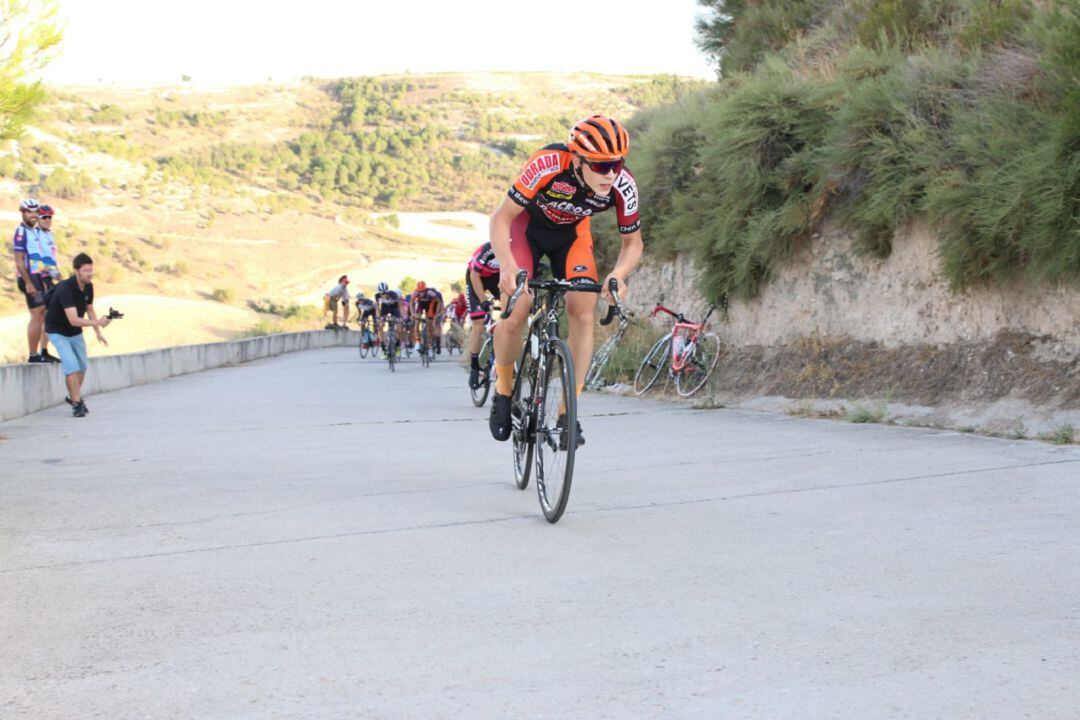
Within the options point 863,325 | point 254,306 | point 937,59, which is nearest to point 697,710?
point 863,325

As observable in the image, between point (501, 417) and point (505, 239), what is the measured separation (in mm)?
1105

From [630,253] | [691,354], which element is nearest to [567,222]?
[630,253]

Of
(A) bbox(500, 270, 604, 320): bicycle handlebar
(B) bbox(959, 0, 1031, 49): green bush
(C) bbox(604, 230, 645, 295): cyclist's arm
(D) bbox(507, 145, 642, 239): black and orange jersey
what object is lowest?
(A) bbox(500, 270, 604, 320): bicycle handlebar

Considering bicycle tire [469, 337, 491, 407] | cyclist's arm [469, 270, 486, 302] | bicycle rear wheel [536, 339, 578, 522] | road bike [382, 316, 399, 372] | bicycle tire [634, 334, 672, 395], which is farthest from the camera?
road bike [382, 316, 399, 372]

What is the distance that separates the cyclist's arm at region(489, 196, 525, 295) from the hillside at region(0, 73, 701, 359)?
894 inches

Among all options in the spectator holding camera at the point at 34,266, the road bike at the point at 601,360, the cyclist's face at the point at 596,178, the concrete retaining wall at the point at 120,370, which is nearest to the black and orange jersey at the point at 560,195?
the cyclist's face at the point at 596,178

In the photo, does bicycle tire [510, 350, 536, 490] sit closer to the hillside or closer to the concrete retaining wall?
the concrete retaining wall

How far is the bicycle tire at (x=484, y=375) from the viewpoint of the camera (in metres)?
13.1

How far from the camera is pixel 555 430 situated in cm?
636

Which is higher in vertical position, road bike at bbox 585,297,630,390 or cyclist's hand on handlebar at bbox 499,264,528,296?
cyclist's hand on handlebar at bbox 499,264,528,296

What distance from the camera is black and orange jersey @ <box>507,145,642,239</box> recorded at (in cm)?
679

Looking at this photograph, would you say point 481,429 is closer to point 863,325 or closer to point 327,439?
point 327,439

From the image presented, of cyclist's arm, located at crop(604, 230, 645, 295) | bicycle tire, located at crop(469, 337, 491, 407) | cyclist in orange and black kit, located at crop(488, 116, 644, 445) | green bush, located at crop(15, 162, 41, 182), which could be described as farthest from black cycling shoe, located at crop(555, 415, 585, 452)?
green bush, located at crop(15, 162, 41, 182)

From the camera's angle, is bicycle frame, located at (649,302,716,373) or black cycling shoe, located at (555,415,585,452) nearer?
black cycling shoe, located at (555,415,585,452)
